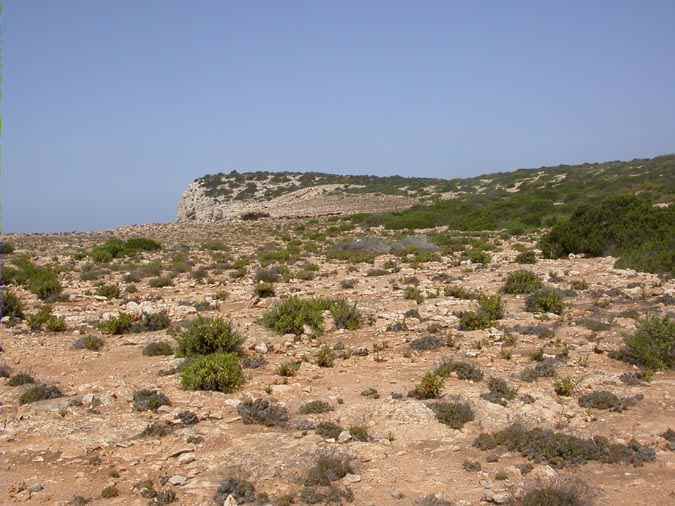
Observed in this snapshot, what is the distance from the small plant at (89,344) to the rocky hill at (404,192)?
2734 centimetres

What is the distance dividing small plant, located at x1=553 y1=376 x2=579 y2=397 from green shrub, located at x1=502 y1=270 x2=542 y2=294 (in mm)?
6095

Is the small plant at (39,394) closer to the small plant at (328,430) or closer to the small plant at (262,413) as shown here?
the small plant at (262,413)

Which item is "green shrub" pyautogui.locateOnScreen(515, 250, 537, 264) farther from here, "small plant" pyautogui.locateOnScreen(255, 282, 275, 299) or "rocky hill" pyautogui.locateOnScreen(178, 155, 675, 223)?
"rocky hill" pyautogui.locateOnScreen(178, 155, 675, 223)

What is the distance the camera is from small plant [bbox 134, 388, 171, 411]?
795cm

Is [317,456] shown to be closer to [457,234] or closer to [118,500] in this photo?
[118,500]

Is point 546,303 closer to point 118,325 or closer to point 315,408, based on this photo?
point 315,408

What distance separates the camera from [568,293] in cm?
1369

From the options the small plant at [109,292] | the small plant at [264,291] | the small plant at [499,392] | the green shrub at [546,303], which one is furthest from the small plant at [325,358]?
the small plant at [109,292]

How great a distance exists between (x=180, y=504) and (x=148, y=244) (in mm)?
22429

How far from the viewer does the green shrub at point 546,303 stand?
12.4 metres

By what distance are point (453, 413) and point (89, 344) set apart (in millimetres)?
6558

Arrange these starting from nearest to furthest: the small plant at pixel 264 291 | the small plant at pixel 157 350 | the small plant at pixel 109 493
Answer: the small plant at pixel 109 493 → the small plant at pixel 157 350 → the small plant at pixel 264 291

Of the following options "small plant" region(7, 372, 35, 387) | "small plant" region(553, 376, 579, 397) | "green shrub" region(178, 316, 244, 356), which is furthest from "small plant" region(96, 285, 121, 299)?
"small plant" region(553, 376, 579, 397)

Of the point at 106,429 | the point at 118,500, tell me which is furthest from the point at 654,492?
the point at 106,429
